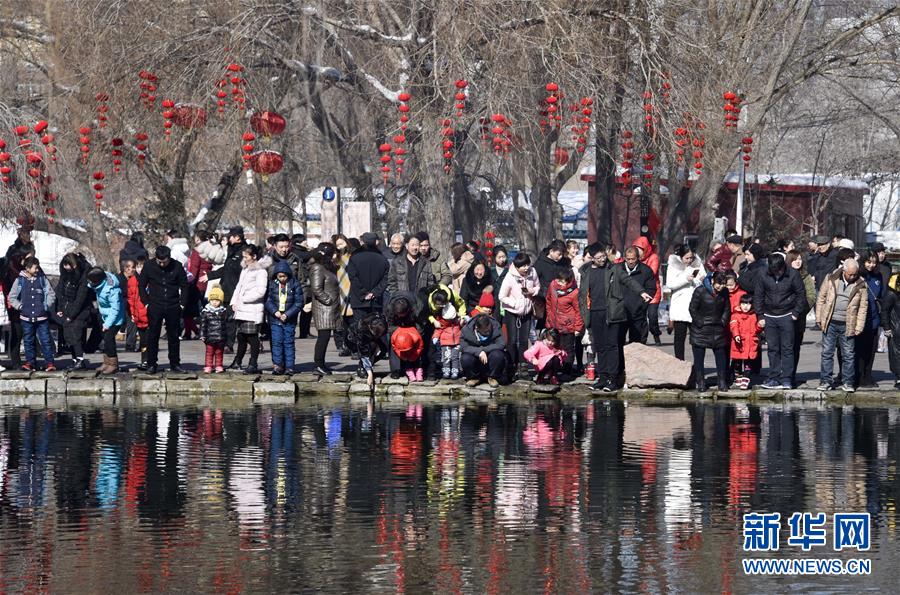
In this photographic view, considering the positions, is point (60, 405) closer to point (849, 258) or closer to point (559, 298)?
point (559, 298)

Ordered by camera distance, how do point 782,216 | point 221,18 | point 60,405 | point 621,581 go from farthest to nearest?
point 782,216
point 221,18
point 60,405
point 621,581

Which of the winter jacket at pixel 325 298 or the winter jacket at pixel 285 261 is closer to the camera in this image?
the winter jacket at pixel 285 261

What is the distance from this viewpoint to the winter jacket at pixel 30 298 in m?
18.9

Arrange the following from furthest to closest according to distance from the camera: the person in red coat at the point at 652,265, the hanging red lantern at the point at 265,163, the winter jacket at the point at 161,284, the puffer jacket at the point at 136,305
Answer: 1. the hanging red lantern at the point at 265,163
2. the person in red coat at the point at 652,265
3. the puffer jacket at the point at 136,305
4. the winter jacket at the point at 161,284

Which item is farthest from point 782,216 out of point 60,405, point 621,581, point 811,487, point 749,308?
point 621,581

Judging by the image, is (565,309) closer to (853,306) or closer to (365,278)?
(365,278)

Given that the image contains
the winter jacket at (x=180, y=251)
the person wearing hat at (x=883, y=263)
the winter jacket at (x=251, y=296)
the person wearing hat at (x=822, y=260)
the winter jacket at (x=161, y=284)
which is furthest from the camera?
the winter jacket at (x=180, y=251)

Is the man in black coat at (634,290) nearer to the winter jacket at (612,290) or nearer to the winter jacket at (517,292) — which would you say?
the winter jacket at (612,290)

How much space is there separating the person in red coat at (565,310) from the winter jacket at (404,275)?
152cm

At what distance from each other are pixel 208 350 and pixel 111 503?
26.0ft

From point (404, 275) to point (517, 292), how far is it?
1.43 m


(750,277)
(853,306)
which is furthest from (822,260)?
(853,306)

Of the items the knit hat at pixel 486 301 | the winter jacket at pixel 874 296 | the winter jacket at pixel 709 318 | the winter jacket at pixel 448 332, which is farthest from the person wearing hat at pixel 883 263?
the winter jacket at pixel 448 332

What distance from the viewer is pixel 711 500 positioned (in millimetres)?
10969
